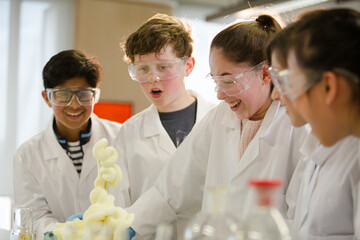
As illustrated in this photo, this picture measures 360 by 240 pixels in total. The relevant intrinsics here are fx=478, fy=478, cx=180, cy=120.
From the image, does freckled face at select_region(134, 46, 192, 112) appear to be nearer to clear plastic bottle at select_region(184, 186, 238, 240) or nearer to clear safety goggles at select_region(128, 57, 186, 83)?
clear safety goggles at select_region(128, 57, 186, 83)

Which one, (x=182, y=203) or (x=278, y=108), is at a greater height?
(x=278, y=108)

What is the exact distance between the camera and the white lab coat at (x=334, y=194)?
1437 millimetres

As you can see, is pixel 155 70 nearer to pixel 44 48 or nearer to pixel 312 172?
pixel 312 172

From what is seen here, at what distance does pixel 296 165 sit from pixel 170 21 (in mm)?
1130

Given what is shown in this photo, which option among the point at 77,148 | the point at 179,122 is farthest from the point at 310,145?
the point at 77,148

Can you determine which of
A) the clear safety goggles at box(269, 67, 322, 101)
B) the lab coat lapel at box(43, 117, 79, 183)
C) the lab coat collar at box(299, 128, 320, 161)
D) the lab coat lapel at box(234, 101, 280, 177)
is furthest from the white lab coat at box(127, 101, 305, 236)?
the lab coat lapel at box(43, 117, 79, 183)

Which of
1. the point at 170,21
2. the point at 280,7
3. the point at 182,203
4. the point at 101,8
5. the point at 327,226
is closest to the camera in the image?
the point at 327,226

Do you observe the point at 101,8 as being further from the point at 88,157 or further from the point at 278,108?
the point at 278,108

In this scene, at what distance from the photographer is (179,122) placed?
2697mm

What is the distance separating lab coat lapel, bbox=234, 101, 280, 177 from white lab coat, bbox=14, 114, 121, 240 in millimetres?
1071

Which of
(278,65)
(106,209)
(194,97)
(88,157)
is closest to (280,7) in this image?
(194,97)

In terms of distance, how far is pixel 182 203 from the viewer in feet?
6.89

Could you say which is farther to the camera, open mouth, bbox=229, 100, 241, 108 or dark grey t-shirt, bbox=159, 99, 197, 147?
dark grey t-shirt, bbox=159, 99, 197, 147

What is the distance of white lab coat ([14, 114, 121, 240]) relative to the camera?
8.93 ft
